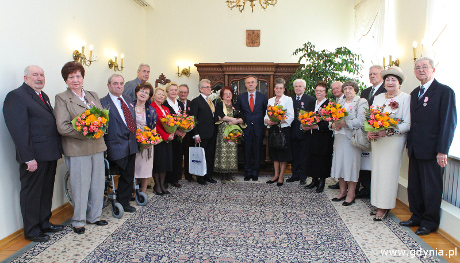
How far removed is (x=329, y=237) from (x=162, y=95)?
283cm

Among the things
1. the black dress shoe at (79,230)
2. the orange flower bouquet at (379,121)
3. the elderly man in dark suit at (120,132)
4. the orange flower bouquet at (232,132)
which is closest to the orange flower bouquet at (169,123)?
the elderly man in dark suit at (120,132)

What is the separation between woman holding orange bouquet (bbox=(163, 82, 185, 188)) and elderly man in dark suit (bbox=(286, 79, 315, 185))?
1.89 metres

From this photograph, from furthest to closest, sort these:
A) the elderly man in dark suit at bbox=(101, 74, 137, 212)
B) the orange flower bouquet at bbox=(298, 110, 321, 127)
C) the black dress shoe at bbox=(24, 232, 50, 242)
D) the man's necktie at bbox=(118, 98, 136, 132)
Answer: the orange flower bouquet at bbox=(298, 110, 321, 127) < the man's necktie at bbox=(118, 98, 136, 132) < the elderly man in dark suit at bbox=(101, 74, 137, 212) < the black dress shoe at bbox=(24, 232, 50, 242)

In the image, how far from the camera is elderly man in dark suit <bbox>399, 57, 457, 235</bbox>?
3156 millimetres

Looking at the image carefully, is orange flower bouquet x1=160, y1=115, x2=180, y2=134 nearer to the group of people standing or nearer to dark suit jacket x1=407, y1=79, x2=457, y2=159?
the group of people standing

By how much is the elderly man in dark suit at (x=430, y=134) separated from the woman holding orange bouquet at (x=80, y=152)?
333cm

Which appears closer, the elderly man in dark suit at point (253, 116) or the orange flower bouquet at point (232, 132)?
the orange flower bouquet at point (232, 132)

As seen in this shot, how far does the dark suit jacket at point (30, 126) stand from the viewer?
2.92m

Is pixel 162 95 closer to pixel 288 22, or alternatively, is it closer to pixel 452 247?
pixel 452 247

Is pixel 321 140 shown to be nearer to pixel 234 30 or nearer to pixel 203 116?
pixel 203 116

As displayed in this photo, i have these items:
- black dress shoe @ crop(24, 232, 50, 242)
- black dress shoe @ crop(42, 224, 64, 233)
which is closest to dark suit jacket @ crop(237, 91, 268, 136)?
black dress shoe @ crop(42, 224, 64, 233)

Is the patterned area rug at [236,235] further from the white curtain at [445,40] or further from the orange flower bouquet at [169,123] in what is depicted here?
the white curtain at [445,40]

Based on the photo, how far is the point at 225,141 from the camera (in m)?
5.52

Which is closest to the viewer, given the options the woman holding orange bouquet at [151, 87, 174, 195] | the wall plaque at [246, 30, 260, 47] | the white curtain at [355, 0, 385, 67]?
the woman holding orange bouquet at [151, 87, 174, 195]
